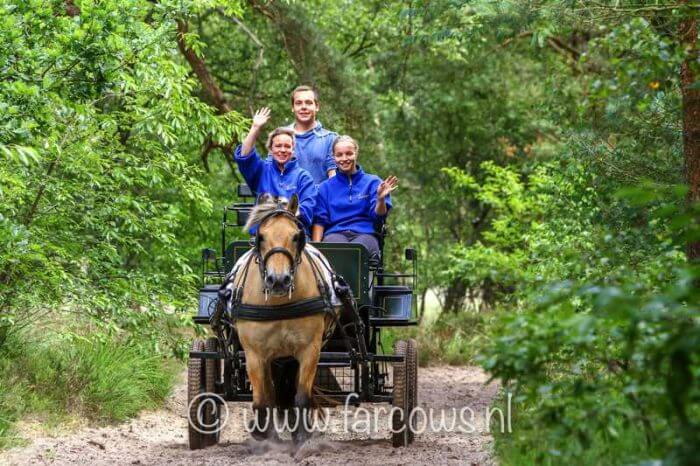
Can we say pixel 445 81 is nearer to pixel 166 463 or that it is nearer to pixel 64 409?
pixel 64 409

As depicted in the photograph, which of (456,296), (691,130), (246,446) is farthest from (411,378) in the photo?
(456,296)

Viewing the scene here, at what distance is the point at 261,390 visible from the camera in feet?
26.8

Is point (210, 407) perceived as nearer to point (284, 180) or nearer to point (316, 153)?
point (284, 180)

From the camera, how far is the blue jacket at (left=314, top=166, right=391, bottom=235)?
950 cm

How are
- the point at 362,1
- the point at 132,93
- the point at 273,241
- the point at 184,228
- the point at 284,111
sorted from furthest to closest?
the point at 362,1, the point at 284,111, the point at 184,228, the point at 132,93, the point at 273,241

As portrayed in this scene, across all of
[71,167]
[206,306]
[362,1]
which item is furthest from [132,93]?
[362,1]

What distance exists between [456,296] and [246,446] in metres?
13.6

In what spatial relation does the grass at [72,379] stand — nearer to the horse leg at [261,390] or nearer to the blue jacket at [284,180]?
the horse leg at [261,390]

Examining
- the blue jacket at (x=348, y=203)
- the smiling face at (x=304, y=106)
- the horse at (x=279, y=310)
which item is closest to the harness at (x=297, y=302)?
the horse at (x=279, y=310)

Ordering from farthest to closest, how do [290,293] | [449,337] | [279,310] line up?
[449,337] → [279,310] → [290,293]

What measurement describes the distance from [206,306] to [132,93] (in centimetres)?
341

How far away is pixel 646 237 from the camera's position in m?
9.84

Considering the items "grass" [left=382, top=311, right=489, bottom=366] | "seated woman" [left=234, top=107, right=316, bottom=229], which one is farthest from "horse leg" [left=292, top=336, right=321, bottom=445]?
"grass" [left=382, top=311, right=489, bottom=366]

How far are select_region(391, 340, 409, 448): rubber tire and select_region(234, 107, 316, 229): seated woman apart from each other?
1.53 metres
